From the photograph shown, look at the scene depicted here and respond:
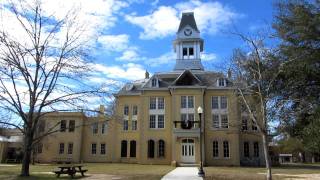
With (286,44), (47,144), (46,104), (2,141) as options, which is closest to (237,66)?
(286,44)

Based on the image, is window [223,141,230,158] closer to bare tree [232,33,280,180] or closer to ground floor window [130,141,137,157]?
ground floor window [130,141,137,157]

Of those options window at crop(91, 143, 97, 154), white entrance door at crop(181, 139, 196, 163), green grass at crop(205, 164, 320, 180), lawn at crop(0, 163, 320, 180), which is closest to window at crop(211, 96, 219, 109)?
white entrance door at crop(181, 139, 196, 163)

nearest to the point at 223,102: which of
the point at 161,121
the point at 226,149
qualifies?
the point at 226,149

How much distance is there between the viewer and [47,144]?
172ft

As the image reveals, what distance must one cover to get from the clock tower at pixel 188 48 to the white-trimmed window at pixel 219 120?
31.2 feet

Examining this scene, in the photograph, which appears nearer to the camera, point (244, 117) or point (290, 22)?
Answer: point (290, 22)

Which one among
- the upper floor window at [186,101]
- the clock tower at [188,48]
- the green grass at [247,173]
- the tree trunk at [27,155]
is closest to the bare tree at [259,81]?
the green grass at [247,173]

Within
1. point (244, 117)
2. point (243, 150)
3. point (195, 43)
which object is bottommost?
point (243, 150)

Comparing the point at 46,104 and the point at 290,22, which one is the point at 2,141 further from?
the point at 290,22

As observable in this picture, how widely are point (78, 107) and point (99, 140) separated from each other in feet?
95.9

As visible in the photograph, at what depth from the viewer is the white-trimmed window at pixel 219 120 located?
4696 centimetres

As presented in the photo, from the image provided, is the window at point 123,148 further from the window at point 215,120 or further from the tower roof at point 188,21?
the tower roof at point 188,21

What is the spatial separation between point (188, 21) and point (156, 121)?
1817 cm

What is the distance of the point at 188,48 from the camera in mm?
56312
